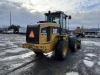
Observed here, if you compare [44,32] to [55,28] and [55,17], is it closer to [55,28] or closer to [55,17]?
[55,28]

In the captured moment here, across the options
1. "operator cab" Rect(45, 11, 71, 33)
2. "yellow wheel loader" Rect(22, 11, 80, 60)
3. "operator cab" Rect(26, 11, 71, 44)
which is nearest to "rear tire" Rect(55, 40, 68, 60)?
"yellow wheel loader" Rect(22, 11, 80, 60)

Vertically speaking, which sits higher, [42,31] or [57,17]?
[57,17]

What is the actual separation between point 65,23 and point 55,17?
1.43m

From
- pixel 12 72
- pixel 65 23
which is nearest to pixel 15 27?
pixel 65 23

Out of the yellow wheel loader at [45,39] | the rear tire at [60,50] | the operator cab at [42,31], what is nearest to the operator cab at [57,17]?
the operator cab at [42,31]

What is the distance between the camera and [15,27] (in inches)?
3329

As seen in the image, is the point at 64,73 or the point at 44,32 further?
the point at 44,32

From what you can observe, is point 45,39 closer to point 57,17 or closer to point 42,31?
point 42,31

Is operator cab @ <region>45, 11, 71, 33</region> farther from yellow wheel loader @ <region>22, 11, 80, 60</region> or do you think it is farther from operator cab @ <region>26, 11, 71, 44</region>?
yellow wheel loader @ <region>22, 11, 80, 60</region>

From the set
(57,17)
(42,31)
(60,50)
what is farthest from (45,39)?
(57,17)

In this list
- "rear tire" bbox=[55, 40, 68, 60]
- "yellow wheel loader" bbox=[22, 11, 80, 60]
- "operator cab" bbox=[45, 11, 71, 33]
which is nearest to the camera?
"yellow wheel loader" bbox=[22, 11, 80, 60]

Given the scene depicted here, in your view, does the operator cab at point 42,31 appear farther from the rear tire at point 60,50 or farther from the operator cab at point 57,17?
the rear tire at point 60,50

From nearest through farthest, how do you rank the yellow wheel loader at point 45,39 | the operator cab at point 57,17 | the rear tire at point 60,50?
the yellow wheel loader at point 45,39
the rear tire at point 60,50
the operator cab at point 57,17

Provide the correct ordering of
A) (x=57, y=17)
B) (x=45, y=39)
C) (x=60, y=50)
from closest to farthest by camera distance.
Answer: (x=45, y=39)
(x=60, y=50)
(x=57, y=17)
